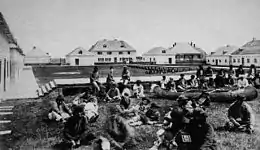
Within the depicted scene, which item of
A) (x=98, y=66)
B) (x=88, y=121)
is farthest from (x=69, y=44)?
(x=88, y=121)

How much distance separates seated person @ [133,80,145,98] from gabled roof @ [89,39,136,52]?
0.51 metres

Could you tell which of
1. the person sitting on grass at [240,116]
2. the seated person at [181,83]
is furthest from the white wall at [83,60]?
the person sitting on grass at [240,116]

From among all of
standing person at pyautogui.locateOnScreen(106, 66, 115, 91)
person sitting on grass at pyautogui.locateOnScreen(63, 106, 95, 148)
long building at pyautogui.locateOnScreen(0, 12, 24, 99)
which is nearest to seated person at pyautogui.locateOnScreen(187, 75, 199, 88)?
standing person at pyautogui.locateOnScreen(106, 66, 115, 91)

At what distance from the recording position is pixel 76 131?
3.44 metres

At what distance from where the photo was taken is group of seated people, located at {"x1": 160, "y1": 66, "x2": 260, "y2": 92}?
13.9 ft

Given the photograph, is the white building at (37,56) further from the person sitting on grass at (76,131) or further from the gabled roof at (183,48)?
the gabled roof at (183,48)

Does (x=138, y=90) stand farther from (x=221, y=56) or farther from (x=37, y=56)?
(x=37, y=56)

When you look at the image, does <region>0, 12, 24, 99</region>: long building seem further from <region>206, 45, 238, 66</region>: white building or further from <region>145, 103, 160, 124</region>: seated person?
<region>206, 45, 238, 66</region>: white building

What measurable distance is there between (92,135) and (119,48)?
1227 mm

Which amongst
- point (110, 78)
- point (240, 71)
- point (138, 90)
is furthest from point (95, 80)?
point (240, 71)

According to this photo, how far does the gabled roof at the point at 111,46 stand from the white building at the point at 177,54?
30 cm

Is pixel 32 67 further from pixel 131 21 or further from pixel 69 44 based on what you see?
pixel 131 21

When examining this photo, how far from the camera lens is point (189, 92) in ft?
13.7

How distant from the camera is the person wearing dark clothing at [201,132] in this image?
132 inches
